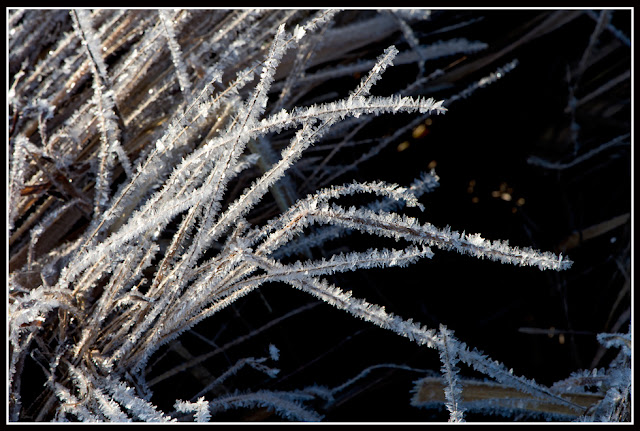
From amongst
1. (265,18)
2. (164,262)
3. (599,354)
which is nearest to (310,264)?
(164,262)

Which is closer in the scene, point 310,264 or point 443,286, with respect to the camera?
point 310,264

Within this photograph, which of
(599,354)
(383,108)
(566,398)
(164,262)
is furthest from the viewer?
(599,354)

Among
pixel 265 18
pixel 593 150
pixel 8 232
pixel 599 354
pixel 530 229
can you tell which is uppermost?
pixel 265 18

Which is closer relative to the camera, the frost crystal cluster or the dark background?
the frost crystal cluster

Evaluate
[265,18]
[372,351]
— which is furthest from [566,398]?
[265,18]

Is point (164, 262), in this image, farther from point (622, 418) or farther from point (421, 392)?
point (622, 418)

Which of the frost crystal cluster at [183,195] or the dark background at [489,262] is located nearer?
the frost crystal cluster at [183,195]

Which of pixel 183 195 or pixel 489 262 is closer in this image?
pixel 183 195

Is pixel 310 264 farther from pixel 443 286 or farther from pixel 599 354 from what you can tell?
pixel 599 354

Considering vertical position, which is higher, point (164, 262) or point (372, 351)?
point (164, 262)

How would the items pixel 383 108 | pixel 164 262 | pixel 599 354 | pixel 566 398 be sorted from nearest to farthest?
pixel 383 108 < pixel 164 262 < pixel 566 398 < pixel 599 354
